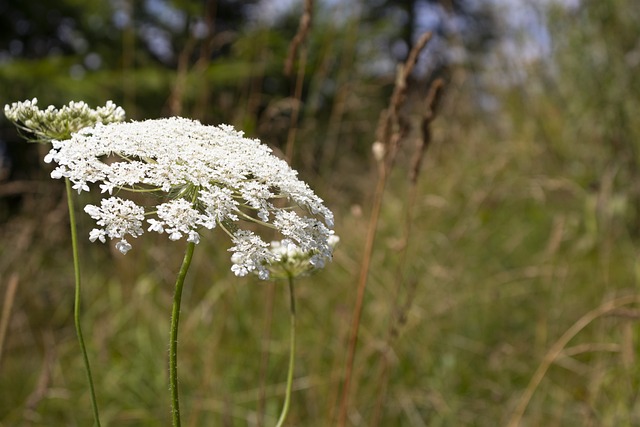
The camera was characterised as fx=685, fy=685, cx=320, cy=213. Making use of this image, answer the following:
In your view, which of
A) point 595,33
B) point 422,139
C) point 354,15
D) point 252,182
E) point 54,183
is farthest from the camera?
point 54,183

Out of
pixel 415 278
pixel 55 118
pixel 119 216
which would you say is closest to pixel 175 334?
pixel 119 216

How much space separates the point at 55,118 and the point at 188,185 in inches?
12.6

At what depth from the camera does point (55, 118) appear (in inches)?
47.1

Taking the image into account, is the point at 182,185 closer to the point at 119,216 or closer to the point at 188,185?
the point at 188,185

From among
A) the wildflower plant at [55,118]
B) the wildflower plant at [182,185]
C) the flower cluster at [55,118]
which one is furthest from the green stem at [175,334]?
the flower cluster at [55,118]

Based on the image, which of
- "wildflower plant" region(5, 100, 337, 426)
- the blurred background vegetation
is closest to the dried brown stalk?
the blurred background vegetation

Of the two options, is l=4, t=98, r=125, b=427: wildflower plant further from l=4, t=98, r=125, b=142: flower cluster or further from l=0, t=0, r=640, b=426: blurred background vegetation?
l=0, t=0, r=640, b=426: blurred background vegetation

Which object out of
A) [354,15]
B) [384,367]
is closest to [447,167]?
[354,15]

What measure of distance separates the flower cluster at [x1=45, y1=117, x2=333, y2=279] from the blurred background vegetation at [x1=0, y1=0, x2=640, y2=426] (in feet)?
2.72

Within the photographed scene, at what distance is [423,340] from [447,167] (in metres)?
2.44

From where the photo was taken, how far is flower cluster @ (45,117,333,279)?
97 cm

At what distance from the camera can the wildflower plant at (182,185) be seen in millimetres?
967

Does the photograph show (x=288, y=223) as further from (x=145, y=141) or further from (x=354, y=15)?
(x=354, y=15)

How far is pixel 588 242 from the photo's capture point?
157 inches
